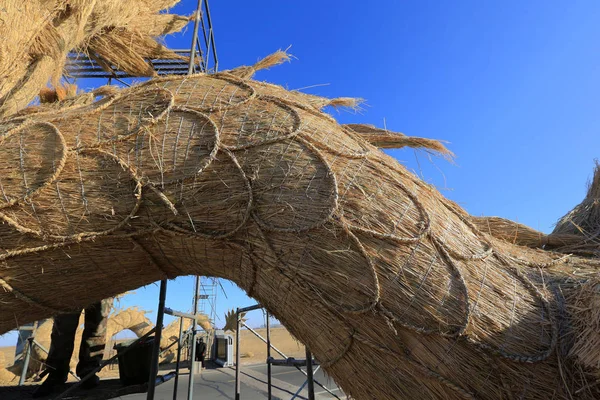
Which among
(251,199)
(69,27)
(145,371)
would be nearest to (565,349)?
(251,199)

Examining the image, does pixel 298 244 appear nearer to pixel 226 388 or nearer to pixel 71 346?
pixel 71 346

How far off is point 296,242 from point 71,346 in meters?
3.65

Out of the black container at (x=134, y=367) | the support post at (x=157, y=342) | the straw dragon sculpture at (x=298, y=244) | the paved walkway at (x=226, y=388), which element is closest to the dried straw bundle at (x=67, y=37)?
the straw dragon sculpture at (x=298, y=244)

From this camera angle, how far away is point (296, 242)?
1.97 meters

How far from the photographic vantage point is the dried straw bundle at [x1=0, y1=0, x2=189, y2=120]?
3045 mm

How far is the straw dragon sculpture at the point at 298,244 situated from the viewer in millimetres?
1771

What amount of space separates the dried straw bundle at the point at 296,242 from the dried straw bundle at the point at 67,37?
109cm

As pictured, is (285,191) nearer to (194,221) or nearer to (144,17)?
(194,221)

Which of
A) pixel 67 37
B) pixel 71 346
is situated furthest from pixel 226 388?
pixel 67 37

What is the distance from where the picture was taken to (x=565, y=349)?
1.75 metres

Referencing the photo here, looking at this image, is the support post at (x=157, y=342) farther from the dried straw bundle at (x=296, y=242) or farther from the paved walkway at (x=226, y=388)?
the paved walkway at (x=226, y=388)

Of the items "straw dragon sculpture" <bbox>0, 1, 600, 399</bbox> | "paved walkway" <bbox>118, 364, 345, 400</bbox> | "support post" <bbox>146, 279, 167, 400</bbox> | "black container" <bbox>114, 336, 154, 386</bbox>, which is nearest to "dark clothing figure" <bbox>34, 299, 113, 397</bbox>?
"black container" <bbox>114, 336, 154, 386</bbox>

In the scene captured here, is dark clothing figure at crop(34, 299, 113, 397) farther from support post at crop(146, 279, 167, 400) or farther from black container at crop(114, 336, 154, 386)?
support post at crop(146, 279, 167, 400)

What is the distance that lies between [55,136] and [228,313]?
8.78 m
